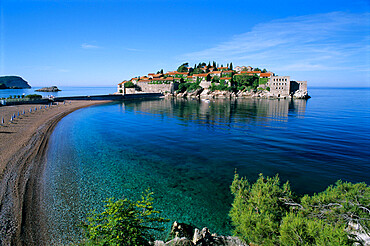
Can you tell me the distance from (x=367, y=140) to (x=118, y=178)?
90.4 feet

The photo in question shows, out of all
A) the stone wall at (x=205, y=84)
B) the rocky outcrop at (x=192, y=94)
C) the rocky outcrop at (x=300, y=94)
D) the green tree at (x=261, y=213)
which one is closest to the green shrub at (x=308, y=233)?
the green tree at (x=261, y=213)

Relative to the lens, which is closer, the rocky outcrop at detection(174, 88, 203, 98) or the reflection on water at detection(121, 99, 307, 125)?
the reflection on water at detection(121, 99, 307, 125)

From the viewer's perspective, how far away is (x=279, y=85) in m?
89.4

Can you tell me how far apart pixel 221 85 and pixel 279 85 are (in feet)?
88.2

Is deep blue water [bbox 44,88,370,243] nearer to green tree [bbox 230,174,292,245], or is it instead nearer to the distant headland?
green tree [bbox 230,174,292,245]

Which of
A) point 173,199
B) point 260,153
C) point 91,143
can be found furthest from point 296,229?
point 91,143

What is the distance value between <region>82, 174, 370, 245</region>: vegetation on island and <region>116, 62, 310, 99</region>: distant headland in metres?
92.2

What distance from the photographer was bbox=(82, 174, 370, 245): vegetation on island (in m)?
4.54

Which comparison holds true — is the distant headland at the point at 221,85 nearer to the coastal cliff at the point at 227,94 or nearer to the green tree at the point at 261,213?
the coastal cliff at the point at 227,94

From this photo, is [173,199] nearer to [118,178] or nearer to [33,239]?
[118,178]

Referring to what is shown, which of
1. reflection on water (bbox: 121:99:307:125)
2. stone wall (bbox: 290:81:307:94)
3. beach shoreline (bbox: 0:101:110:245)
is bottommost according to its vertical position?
beach shoreline (bbox: 0:101:110:245)

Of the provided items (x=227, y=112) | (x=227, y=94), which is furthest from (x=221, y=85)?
(x=227, y=112)

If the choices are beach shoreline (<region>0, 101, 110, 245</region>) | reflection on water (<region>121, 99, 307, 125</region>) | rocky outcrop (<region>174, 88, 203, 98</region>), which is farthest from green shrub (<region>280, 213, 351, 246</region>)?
rocky outcrop (<region>174, 88, 203, 98</region>)

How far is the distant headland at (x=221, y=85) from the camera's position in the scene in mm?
90000
